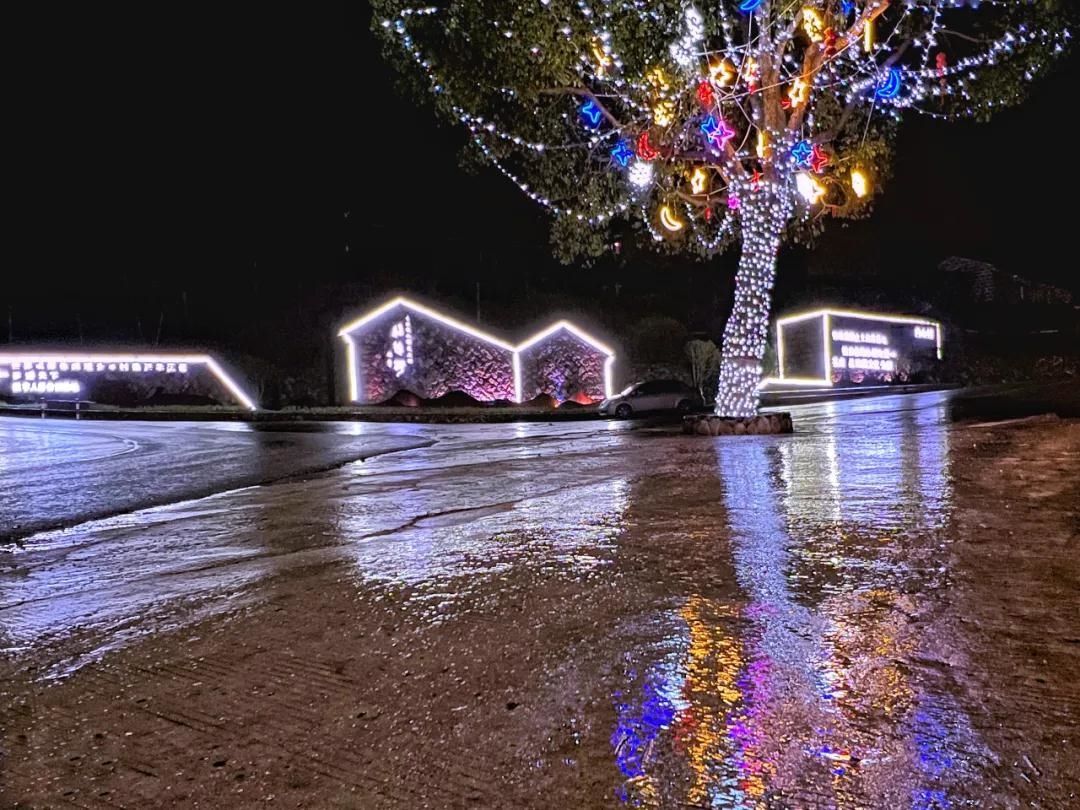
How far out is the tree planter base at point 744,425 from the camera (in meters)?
14.2

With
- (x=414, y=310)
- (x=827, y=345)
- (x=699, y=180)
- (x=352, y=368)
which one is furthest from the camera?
(x=827, y=345)

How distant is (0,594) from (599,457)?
24.8 ft

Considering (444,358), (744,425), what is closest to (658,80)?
(744,425)

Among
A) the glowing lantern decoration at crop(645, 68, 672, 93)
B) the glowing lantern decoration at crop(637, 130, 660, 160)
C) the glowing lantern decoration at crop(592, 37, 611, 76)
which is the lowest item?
the glowing lantern decoration at crop(637, 130, 660, 160)

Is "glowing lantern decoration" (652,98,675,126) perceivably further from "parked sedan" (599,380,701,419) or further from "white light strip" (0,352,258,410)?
"white light strip" (0,352,258,410)

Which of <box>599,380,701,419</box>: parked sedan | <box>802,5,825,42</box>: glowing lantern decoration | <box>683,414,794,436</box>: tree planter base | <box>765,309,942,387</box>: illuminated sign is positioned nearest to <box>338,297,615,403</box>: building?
<box>599,380,701,419</box>: parked sedan

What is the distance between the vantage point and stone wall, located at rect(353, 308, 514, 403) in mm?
31344

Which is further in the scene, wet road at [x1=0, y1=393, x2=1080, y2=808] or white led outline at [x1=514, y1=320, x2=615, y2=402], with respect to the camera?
white led outline at [x1=514, y1=320, x2=615, y2=402]

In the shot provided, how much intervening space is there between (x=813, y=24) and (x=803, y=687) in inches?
514

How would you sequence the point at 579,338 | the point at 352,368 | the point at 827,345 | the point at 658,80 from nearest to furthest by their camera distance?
the point at 658,80, the point at 352,368, the point at 579,338, the point at 827,345

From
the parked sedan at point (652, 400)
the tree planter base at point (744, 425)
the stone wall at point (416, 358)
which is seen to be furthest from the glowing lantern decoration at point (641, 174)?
the stone wall at point (416, 358)

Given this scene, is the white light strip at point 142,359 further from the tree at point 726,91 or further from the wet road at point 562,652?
the wet road at point 562,652

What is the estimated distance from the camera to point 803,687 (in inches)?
117

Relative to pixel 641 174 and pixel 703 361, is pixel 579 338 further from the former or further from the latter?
pixel 641 174
